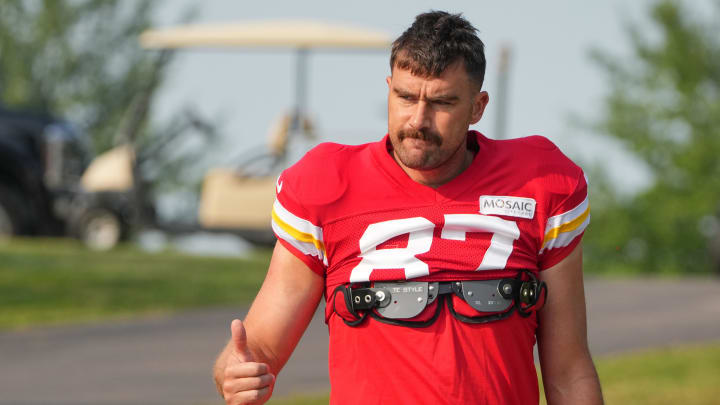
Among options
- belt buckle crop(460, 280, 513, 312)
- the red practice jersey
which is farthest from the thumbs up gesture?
belt buckle crop(460, 280, 513, 312)

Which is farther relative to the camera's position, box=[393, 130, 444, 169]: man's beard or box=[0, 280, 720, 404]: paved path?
box=[0, 280, 720, 404]: paved path

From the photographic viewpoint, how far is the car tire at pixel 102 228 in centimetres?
2064

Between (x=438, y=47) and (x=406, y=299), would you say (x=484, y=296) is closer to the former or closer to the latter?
(x=406, y=299)

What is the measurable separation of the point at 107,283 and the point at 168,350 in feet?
13.3

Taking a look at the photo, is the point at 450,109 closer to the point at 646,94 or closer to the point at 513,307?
the point at 513,307

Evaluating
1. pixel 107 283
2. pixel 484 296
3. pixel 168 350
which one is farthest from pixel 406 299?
pixel 107 283

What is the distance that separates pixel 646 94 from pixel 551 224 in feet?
107

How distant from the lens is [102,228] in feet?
68.0

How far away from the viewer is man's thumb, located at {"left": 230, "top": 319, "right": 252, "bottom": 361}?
2973 mm

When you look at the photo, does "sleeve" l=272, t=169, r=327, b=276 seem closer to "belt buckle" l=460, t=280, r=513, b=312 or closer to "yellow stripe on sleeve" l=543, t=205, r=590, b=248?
"belt buckle" l=460, t=280, r=513, b=312

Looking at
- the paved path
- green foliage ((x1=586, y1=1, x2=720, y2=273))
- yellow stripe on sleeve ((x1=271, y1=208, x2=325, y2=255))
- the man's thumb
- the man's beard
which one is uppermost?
the man's beard

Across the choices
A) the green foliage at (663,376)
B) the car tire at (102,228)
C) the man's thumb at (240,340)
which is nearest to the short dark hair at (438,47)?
the man's thumb at (240,340)

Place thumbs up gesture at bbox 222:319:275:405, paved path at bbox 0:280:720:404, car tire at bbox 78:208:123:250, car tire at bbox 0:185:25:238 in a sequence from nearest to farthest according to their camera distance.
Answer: thumbs up gesture at bbox 222:319:275:405
paved path at bbox 0:280:720:404
car tire at bbox 78:208:123:250
car tire at bbox 0:185:25:238

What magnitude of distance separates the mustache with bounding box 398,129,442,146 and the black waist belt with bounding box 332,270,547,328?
345 mm
